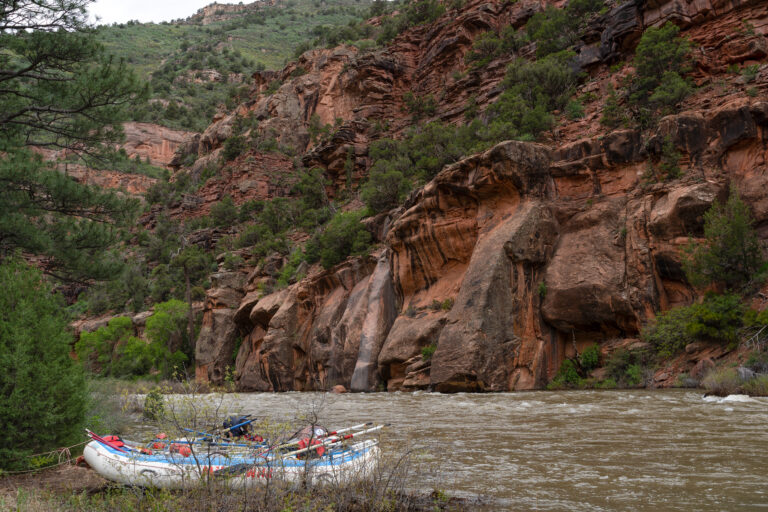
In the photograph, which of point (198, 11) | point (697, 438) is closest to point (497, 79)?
point (697, 438)

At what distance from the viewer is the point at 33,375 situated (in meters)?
7.87

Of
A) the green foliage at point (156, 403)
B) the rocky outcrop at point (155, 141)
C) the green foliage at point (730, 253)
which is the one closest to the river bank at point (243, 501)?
the green foliage at point (156, 403)

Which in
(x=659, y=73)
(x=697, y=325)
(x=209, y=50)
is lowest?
(x=697, y=325)

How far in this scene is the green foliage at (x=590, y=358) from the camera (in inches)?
782

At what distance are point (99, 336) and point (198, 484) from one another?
5106 cm

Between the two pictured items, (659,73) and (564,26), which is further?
(564,26)

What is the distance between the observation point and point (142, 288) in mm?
57562

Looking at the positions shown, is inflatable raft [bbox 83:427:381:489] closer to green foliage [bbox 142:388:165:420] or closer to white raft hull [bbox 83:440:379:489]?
white raft hull [bbox 83:440:379:489]

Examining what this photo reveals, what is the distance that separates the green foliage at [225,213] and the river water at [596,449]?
156 ft

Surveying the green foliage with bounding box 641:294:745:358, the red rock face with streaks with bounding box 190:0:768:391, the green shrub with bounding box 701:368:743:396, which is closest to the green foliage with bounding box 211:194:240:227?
the red rock face with streaks with bounding box 190:0:768:391

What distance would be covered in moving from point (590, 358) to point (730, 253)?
19.9 feet

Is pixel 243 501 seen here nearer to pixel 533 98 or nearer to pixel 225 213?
pixel 533 98

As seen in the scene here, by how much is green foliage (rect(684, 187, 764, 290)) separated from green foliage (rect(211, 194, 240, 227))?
5019 cm

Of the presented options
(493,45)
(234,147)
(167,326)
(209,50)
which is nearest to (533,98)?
(493,45)
